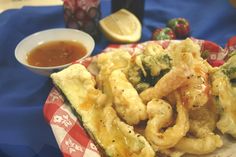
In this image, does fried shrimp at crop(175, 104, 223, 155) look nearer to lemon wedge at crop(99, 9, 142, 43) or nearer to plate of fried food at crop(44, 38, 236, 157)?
plate of fried food at crop(44, 38, 236, 157)

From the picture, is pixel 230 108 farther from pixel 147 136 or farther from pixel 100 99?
Result: pixel 100 99

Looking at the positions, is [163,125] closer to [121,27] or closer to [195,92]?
[195,92]

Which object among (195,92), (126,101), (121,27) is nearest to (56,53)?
(121,27)

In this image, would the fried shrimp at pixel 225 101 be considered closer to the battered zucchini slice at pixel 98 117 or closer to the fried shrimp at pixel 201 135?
the fried shrimp at pixel 201 135

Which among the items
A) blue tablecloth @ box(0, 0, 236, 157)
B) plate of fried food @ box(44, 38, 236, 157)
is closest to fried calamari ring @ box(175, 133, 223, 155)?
plate of fried food @ box(44, 38, 236, 157)

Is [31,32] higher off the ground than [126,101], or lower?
lower

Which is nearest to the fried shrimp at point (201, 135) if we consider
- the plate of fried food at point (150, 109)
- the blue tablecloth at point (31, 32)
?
the plate of fried food at point (150, 109)

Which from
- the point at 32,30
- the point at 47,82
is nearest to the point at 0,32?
the point at 32,30
